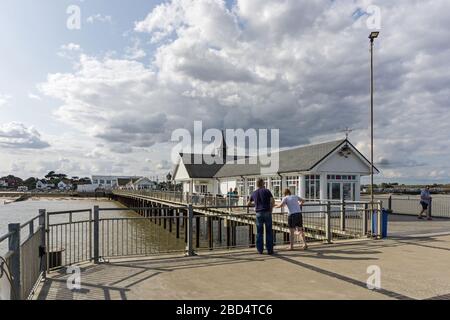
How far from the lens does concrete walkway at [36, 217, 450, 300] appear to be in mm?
6047

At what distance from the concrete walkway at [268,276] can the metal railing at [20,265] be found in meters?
0.29

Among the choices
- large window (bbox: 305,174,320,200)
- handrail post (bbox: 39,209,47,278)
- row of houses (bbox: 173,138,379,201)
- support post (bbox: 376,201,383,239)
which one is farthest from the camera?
large window (bbox: 305,174,320,200)

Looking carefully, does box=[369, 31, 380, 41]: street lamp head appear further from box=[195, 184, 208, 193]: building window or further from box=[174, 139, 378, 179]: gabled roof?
box=[195, 184, 208, 193]: building window

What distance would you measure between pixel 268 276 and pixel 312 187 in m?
18.7

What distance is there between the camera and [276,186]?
2897 cm

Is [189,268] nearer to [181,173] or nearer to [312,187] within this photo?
[312,187]

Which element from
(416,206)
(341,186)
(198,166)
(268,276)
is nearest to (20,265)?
(268,276)

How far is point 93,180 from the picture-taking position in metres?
168

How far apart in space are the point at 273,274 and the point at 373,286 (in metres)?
1.83

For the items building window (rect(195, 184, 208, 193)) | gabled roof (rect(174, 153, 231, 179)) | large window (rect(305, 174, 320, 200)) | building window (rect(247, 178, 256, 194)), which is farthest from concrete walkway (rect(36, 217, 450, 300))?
building window (rect(195, 184, 208, 193))

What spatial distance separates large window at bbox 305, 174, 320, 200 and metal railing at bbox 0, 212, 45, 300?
20106 mm

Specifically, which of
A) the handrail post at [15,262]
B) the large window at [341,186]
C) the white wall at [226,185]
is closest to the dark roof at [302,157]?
the large window at [341,186]
